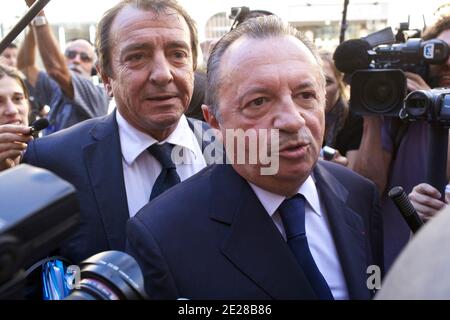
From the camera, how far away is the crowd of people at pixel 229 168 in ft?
3.82

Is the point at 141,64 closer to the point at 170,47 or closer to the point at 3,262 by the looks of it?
the point at 170,47

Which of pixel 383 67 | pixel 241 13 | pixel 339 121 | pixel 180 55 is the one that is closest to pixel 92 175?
pixel 180 55

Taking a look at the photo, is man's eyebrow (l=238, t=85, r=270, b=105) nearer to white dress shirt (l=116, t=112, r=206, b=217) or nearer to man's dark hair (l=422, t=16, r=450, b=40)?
white dress shirt (l=116, t=112, r=206, b=217)

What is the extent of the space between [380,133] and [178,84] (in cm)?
79

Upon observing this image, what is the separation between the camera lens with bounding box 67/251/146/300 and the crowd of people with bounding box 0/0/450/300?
0.41 m

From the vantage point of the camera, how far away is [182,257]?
1.16 m

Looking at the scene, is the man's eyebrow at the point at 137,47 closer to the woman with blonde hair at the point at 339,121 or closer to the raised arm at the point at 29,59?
the woman with blonde hair at the point at 339,121

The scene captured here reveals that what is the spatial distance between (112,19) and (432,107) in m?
0.98

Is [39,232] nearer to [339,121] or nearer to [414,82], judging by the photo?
[414,82]

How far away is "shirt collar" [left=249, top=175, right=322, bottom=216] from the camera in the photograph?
1.25 meters

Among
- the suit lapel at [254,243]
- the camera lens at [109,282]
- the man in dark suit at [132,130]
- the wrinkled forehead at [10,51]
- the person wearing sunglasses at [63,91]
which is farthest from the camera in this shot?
the wrinkled forehead at [10,51]

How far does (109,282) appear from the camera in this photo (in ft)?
2.23

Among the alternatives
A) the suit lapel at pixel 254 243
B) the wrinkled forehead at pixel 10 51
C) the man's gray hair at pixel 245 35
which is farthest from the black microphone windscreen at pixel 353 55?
the wrinkled forehead at pixel 10 51
